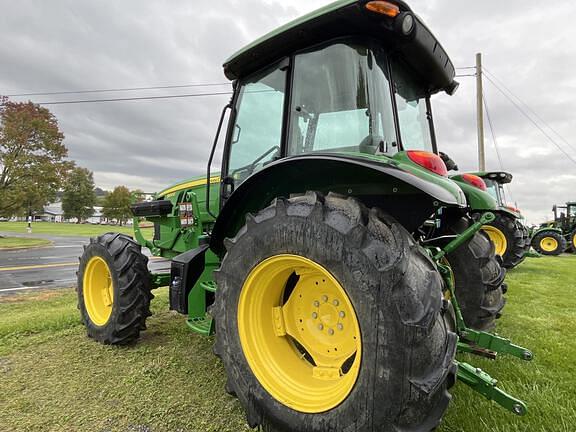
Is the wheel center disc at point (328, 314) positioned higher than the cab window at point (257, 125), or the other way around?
the cab window at point (257, 125)

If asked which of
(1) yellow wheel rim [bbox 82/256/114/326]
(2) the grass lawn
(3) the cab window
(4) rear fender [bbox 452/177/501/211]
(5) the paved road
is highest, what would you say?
(3) the cab window

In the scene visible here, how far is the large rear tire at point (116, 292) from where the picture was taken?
3.22 m

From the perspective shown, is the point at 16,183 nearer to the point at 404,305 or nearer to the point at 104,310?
the point at 104,310

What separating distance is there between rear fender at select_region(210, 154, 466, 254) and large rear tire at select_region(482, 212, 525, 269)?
7026mm

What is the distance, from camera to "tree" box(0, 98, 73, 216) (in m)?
18.7

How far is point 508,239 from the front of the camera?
8.10 metres

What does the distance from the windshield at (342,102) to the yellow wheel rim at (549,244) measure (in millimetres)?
15592

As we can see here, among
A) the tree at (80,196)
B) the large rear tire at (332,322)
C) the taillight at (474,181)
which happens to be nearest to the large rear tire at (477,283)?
the taillight at (474,181)

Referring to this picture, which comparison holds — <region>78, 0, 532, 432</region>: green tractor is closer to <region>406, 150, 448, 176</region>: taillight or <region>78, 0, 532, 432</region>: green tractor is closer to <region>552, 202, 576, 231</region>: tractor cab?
<region>406, 150, 448, 176</region>: taillight

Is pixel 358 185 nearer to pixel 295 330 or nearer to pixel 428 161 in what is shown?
pixel 428 161

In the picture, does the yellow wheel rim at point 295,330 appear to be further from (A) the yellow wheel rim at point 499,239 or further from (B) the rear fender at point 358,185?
(A) the yellow wheel rim at point 499,239

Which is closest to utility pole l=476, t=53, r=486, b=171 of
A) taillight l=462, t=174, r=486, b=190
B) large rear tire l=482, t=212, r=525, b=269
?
large rear tire l=482, t=212, r=525, b=269

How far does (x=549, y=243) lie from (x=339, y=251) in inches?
646

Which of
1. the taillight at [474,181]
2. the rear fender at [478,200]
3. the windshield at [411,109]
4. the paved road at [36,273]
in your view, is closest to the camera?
the windshield at [411,109]
